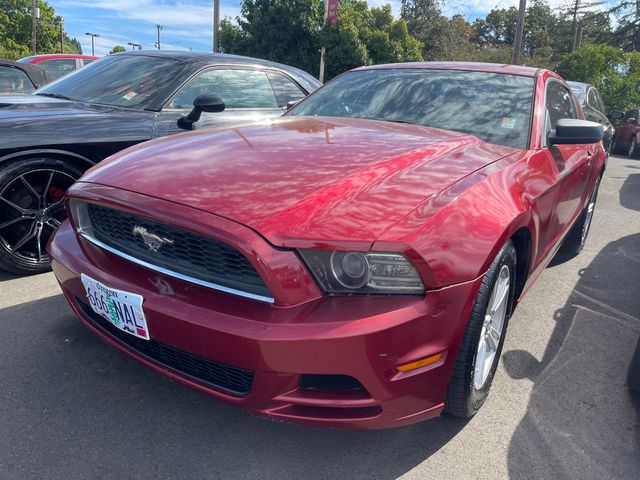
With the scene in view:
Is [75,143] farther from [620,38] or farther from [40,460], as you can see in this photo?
[620,38]

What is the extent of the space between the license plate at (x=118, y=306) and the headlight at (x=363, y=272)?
636mm

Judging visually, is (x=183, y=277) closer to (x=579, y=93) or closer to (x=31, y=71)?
(x=31, y=71)

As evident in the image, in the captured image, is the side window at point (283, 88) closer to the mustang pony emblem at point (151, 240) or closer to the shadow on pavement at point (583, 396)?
the shadow on pavement at point (583, 396)

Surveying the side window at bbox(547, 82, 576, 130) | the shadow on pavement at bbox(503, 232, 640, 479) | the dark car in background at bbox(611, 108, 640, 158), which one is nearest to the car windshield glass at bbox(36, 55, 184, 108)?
the side window at bbox(547, 82, 576, 130)

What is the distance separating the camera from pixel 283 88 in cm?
495

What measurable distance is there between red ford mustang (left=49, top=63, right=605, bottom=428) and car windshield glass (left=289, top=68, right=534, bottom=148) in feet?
A: 1.34

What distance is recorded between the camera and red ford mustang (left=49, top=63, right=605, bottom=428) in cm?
167

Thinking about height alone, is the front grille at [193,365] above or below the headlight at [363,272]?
below

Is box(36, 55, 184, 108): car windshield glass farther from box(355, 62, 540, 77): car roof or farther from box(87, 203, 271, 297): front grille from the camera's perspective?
box(87, 203, 271, 297): front grille

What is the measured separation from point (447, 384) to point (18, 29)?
5474 centimetres

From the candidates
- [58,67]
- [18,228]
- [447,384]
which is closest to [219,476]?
[447,384]

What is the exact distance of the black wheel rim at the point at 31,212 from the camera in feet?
11.0

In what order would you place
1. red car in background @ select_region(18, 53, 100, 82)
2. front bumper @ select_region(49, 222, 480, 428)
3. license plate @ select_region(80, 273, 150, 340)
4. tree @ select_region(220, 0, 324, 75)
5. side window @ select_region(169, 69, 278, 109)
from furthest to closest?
tree @ select_region(220, 0, 324, 75), red car in background @ select_region(18, 53, 100, 82), side window @ select_region(169, 69, 278, 109), license plate @ select_region(80, 273, 150, 340), front bumper @ select_region(49, 222, 480, 428)

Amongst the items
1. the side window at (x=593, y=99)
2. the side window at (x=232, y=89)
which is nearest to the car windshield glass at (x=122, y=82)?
the side window at (x=232, y=89)
